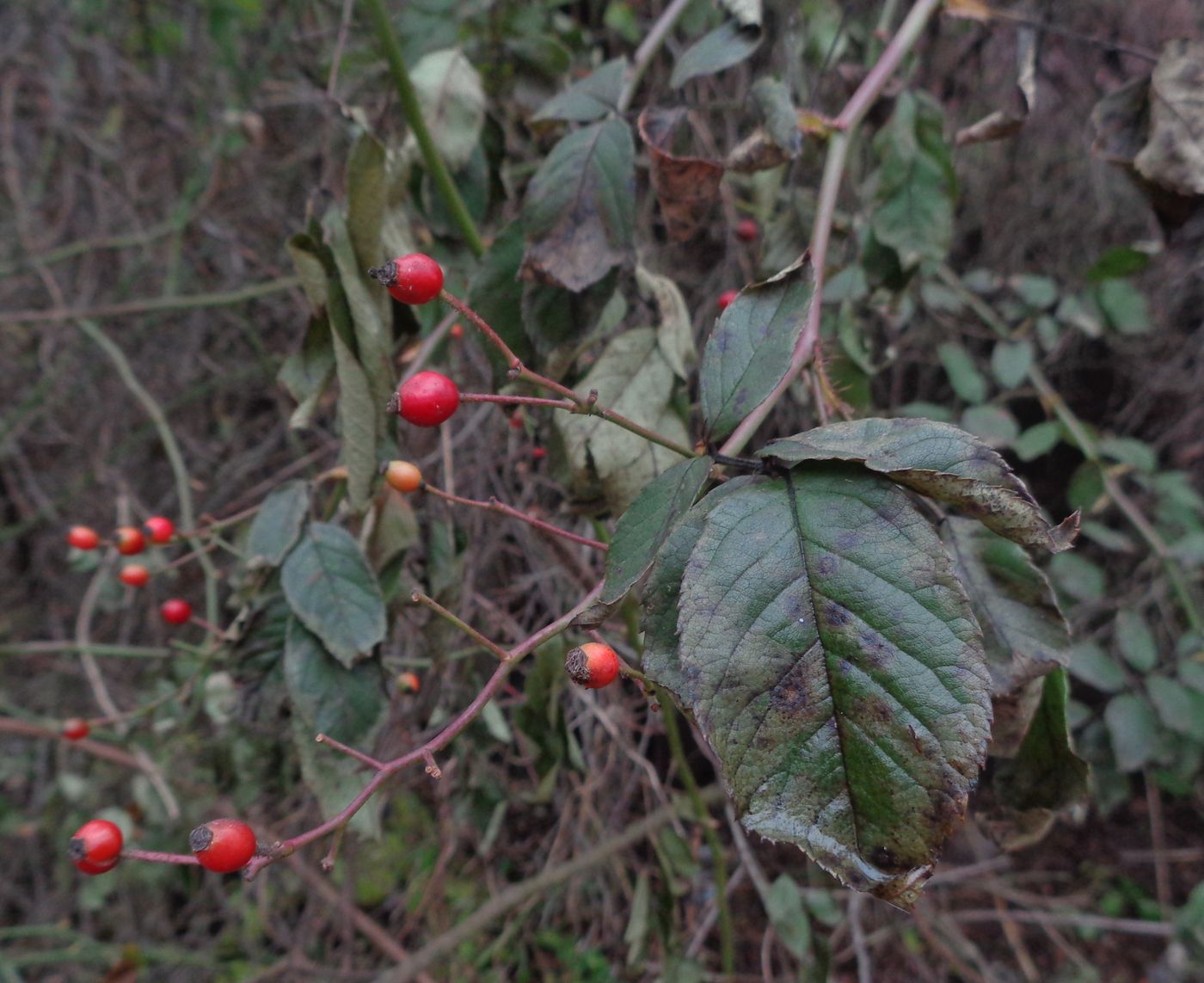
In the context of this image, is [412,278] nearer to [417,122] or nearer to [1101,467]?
[417,122]

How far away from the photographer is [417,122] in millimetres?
762

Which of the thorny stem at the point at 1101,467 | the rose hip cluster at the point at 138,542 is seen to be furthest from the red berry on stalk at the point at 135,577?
the thorny stem at the point at 1101,467

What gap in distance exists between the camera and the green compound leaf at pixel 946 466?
1.23 feet

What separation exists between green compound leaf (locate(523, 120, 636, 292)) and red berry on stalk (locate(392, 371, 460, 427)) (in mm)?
228

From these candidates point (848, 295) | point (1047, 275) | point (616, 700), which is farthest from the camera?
point (1047, 275)

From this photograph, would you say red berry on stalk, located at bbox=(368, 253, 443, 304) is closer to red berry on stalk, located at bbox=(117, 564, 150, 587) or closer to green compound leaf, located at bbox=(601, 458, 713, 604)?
green compound leaf, located at bbox=(601, 458, 713, 604)

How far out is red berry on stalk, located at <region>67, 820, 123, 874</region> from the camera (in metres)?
0.46

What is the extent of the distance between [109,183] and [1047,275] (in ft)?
8.36

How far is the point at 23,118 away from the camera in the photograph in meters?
2.31

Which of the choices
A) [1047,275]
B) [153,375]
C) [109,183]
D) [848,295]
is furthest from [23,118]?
[1047,275]

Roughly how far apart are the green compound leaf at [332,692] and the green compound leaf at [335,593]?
0.02 metres

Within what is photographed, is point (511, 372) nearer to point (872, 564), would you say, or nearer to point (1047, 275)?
point (872, 564)

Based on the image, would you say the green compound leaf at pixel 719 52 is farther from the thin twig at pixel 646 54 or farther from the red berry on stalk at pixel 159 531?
the red berry on stalk at pixel 159 531

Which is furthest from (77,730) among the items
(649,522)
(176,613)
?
(649,522)
